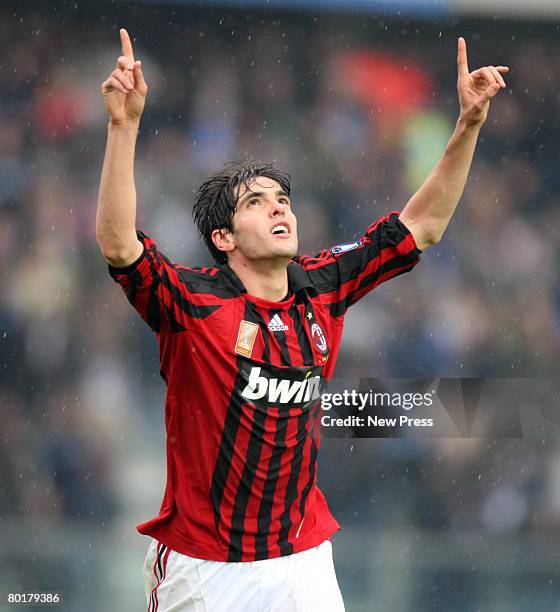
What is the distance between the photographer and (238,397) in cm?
277

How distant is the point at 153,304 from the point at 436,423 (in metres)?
2.61

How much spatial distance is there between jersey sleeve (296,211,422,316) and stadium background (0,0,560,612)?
1879 millimetres

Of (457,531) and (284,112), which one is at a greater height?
(284,112)

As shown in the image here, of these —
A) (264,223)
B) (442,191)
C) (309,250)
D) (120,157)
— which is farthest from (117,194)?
(309,250)

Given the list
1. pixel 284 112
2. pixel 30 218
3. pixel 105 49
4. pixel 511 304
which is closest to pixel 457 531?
pixel 511 304

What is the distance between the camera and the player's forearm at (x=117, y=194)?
241cm

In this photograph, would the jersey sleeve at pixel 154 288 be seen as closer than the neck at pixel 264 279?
Yes

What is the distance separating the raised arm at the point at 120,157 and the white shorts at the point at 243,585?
38.7 inches

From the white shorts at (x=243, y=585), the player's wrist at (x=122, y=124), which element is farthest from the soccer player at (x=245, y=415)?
the player's wrist at (x=122, y=124)

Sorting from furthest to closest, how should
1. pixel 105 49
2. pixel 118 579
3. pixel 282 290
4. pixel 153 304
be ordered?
pixel 105 49, pixel 118 579, pixel 282 290, pixel 153 304

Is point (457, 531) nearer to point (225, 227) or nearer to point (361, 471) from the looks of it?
point (361, 471)

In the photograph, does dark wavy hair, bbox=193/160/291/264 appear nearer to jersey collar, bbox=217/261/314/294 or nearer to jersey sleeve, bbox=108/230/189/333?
jersey collar, bbox=217/261/314/294

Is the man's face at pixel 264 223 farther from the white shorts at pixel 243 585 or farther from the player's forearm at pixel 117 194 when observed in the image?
the white shorts at pixel 243 585

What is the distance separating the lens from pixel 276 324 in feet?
9.44
